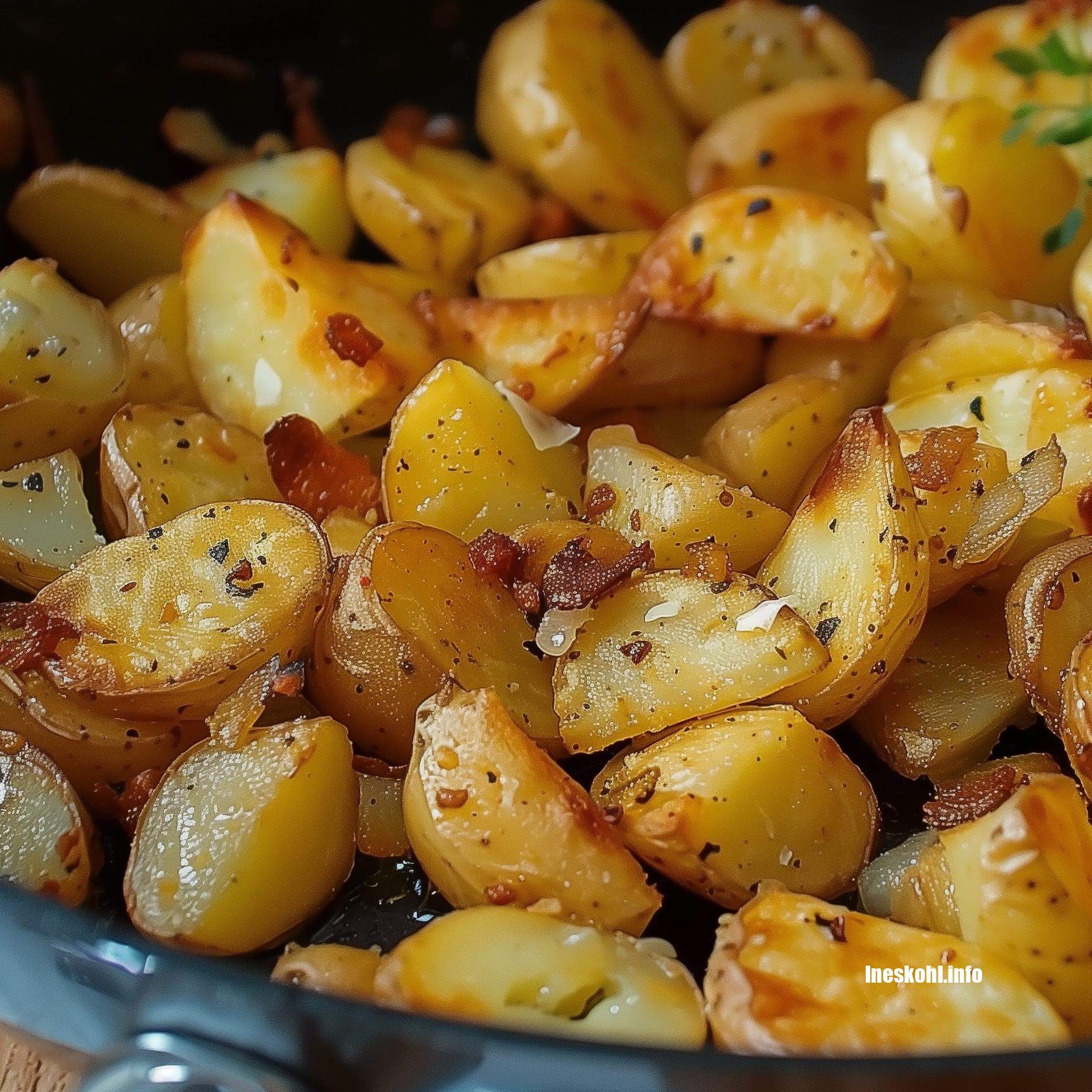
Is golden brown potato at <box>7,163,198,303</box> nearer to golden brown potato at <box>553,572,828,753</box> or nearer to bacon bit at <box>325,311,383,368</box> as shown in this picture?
bacon bit at <box>325,311,383,368</box>

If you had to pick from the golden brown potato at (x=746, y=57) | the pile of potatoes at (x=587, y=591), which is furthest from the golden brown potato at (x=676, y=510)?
the golden brown potato at (x=746, y=57)

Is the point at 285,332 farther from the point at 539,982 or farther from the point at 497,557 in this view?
the point at 539,982

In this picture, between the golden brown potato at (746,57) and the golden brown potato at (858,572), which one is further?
the golden brown potato at (746,57)

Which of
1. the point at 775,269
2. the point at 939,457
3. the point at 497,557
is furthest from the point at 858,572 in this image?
the point at 775,269

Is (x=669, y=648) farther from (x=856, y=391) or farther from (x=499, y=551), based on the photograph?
(x=856, y=391)

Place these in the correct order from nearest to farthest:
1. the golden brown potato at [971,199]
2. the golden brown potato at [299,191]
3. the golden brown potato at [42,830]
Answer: the golden brown potato at [42,830], the golden brown potato at [971,199], the golden brown potato at [299,191]

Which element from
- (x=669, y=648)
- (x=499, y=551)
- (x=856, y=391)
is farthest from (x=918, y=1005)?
(x=856, y=391)

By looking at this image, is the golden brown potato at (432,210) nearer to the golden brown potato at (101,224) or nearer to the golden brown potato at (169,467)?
the golden brown potato at (101,224)
